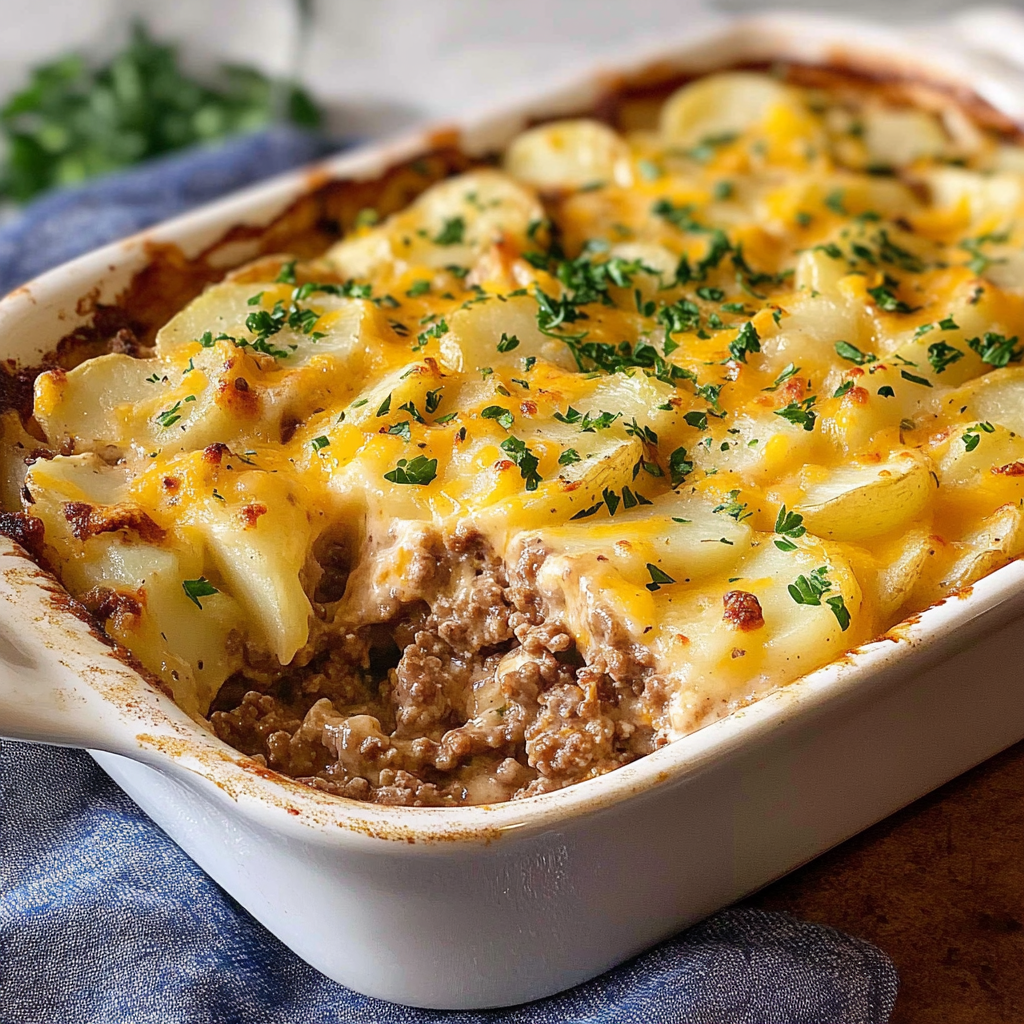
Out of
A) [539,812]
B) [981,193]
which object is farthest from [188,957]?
[981,193]

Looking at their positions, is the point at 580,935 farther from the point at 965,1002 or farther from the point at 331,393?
the point at 331,393

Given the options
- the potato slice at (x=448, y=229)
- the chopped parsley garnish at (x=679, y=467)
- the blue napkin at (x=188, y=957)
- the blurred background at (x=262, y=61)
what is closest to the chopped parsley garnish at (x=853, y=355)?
the chopped parsley garnish at (x=679, y=467)

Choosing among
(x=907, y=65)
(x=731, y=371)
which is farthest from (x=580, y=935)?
(x=907, y=65)

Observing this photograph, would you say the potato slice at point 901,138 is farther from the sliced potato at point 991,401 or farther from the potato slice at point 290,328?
the potato slice at point 290,328

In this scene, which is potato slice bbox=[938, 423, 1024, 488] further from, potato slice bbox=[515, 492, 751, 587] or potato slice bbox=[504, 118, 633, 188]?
potato slice bbox=[504, 118, 633, 188]

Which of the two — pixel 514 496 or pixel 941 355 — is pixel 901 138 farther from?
pixel 514 496

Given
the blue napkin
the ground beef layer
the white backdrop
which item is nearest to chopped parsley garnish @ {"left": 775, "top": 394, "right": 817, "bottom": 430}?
the ground beef layer
